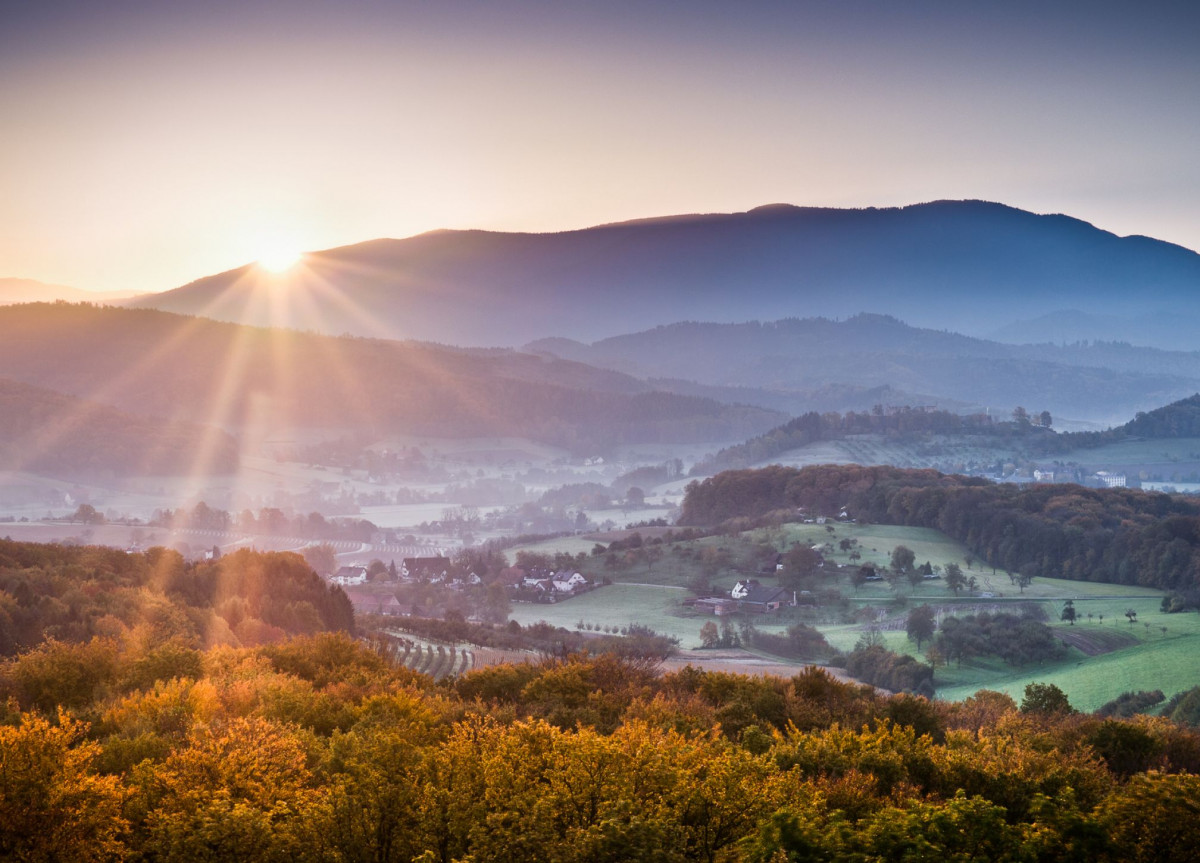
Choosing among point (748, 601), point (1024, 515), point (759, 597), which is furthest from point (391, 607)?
point (1024, 515)

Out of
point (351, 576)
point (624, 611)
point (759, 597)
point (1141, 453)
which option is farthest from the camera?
point (1141, 453)

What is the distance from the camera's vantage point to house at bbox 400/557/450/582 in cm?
7362

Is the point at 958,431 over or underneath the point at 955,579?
over

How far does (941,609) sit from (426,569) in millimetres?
38979

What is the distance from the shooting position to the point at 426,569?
7550 centimetres

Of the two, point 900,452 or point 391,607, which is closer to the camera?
point 391,607

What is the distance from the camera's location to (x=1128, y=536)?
67.3 meters

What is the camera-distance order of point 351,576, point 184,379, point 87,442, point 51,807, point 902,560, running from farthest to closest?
point 184,379, point 87,442, point 351,576, point 902,560, point 51,807

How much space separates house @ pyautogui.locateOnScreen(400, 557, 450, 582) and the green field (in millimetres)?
9627

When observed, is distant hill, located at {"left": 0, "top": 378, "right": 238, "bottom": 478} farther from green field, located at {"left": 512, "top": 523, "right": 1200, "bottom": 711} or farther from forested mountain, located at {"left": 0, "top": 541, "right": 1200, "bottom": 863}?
forested mountain, located at {"left": 0, "top": 541, "right": 1200, "bottom": 863}

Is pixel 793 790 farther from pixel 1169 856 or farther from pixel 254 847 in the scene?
pixel 254 847

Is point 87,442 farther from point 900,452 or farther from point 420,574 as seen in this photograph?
point 900,452

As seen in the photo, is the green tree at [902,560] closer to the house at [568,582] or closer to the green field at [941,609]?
the green field at [941,609]

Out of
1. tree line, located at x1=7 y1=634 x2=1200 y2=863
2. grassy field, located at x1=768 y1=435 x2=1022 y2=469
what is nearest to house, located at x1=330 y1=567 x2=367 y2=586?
tree line, located at x1=7 y1=634 x2=1200 y2=863
